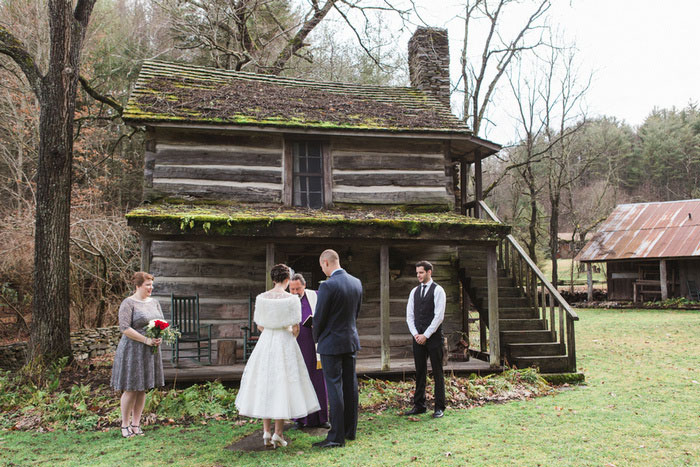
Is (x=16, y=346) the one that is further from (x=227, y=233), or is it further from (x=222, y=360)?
(x=227, y=233)

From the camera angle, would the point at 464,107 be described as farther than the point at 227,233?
Yes

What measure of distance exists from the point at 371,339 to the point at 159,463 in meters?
6.24

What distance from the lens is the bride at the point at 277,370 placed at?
523 cm

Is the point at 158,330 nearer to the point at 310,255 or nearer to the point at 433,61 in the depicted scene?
the point at 310,255

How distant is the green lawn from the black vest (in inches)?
45.0

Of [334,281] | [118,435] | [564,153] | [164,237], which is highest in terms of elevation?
[564,153]

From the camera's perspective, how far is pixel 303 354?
608cm

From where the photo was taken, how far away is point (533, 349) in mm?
9516

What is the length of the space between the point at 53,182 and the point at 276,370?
6.86 m

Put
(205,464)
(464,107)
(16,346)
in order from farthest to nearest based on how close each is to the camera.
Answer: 1. (464,107)
2. (16,346)
3. (205,464)

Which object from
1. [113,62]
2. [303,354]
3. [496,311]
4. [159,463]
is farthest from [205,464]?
[113,62]

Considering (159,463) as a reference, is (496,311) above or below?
above

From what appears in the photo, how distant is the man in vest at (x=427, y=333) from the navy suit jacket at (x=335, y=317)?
57.2 inches

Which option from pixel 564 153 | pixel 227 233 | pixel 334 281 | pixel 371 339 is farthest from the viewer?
pixel 564 153
